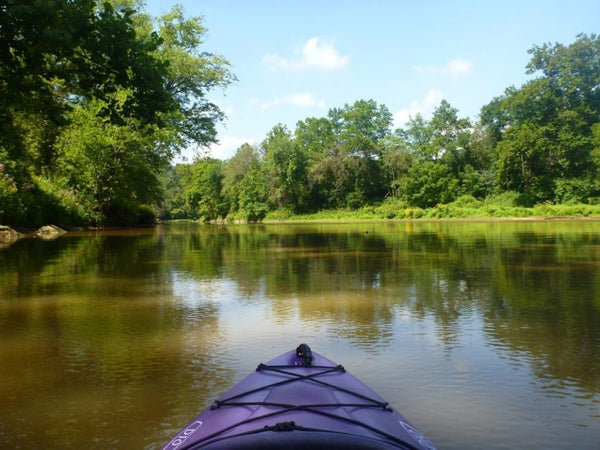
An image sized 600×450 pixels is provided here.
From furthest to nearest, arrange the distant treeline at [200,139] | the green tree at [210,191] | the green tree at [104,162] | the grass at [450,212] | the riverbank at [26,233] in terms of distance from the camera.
A: the green tree at [210,191]
the grass at [450,212]
the green tree at [104,162]
the riverbank at [26,233]
the distant treeline at [200,139]

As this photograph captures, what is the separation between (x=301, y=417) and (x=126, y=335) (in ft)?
15.2

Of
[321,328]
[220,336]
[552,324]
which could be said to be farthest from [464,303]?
[220,336]

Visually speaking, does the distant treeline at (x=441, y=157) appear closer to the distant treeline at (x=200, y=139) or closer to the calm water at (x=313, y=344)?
the distant treeline at (x=200, y=139)

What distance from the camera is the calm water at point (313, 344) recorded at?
12.9 ft

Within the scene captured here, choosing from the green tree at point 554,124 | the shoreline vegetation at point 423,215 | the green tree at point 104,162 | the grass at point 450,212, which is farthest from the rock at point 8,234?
the green tree at point 554,124

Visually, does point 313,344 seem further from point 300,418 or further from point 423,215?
point 423,215

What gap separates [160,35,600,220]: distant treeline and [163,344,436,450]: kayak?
1584 inches

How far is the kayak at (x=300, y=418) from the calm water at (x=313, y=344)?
73 centimetres

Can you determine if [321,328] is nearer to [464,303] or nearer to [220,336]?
[220,336]

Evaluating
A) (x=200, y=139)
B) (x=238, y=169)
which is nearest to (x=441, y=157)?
(x=238, y=169)

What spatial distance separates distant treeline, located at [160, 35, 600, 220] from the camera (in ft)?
181

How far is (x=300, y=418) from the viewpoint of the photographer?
291cm

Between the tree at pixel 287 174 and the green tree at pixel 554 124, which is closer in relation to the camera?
the green tree at pixel 554 124

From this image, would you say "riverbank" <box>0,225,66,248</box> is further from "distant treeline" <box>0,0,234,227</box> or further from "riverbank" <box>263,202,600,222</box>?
"riverbank" <box>263,202,600,222</box>
